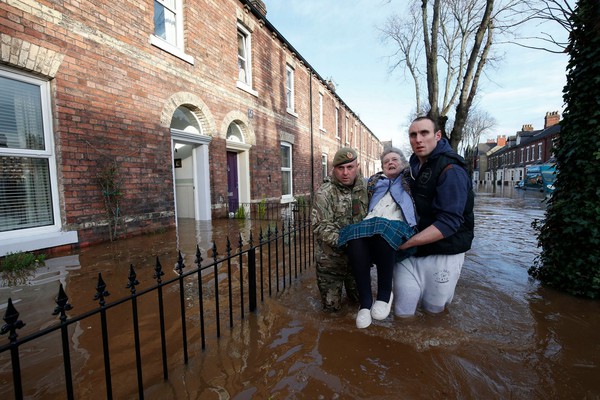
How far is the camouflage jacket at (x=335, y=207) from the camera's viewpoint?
2652 millimetres

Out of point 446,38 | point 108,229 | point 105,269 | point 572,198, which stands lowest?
point 105,269

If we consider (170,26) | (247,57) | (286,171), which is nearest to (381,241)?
(170,26)

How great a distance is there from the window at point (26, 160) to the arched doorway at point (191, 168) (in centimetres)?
283

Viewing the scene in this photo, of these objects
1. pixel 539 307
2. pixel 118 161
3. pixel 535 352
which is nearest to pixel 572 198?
pixel 539 307

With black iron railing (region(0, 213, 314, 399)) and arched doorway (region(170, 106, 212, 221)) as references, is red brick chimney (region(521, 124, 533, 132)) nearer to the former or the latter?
arched doorway (region(170, 106, 212, 221))

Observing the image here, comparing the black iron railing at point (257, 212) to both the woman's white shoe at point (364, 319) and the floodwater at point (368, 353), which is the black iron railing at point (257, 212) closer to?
the floodwater at point (368, 353)

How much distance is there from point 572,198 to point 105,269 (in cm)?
583

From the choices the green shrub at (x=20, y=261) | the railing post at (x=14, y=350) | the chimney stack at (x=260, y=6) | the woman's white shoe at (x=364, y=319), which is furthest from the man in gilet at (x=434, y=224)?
the chimney stack at (x=260, y=6)

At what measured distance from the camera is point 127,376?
204 cm

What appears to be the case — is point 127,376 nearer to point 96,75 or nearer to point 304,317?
point 304,317

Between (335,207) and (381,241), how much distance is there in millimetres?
549

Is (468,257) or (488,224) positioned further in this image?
(488,224)

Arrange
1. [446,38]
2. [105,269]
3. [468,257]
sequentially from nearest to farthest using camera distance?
[105,269], [468,257], [446,38]

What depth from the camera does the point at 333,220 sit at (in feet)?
8.90
